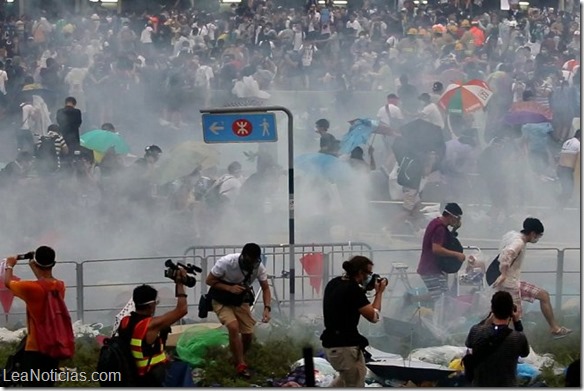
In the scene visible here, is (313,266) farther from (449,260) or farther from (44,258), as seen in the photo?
(44,258)

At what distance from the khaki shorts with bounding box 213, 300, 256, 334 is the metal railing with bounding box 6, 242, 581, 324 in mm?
1073

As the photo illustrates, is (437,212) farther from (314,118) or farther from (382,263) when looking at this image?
(314,118)

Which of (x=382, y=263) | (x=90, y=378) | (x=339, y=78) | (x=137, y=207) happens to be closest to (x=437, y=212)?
(x=382, y=263)

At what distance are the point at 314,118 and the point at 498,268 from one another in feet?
36.3

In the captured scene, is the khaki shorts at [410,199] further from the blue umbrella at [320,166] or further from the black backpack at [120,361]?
the black backpack at [120,361]

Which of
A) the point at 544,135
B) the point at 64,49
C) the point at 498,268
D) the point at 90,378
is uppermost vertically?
the point at 64,49

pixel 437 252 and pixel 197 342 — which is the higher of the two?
pixel 437 252

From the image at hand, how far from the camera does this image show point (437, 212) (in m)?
16.1

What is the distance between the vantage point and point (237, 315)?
1027 centimetres

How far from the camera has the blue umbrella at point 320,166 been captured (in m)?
16.2

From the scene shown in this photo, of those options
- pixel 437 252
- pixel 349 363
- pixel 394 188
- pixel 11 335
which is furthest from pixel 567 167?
pixel 349 363

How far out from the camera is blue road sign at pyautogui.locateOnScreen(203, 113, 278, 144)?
445 inches

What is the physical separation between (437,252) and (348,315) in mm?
2863

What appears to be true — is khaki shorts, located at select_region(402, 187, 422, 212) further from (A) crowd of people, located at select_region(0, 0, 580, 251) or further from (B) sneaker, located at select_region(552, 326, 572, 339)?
(B) sneaker, located at select_region(552, 326, 572, 339)
